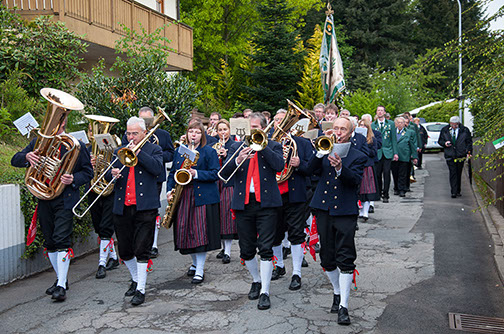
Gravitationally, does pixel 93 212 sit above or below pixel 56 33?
below

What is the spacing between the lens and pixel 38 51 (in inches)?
426

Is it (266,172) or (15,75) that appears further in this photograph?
(15,75)

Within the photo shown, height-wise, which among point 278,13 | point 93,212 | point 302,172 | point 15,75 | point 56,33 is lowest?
point 93,212

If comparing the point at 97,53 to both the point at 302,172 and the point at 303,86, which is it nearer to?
the point at 303,86

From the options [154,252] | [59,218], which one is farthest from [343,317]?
[154,252]

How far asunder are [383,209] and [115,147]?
8005 mm

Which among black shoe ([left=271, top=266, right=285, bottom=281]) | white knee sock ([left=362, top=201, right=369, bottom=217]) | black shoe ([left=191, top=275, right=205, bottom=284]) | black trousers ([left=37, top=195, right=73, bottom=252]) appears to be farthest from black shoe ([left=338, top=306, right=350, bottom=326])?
white knee sock ([left=362, top=201, right=369, bottom=217])

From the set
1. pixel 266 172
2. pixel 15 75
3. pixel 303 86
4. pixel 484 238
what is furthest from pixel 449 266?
pixel 303 86

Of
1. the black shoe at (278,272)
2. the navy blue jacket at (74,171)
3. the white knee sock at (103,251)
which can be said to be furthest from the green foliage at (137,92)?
the black shoe at (278,272)

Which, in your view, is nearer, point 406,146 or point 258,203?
point 258,203

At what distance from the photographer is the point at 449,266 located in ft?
24.6

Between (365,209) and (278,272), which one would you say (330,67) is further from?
(278,272)

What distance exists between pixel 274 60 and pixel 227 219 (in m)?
16.2

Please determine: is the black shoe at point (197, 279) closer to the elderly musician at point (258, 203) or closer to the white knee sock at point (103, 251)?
the elderly musician at point (258, 203)
